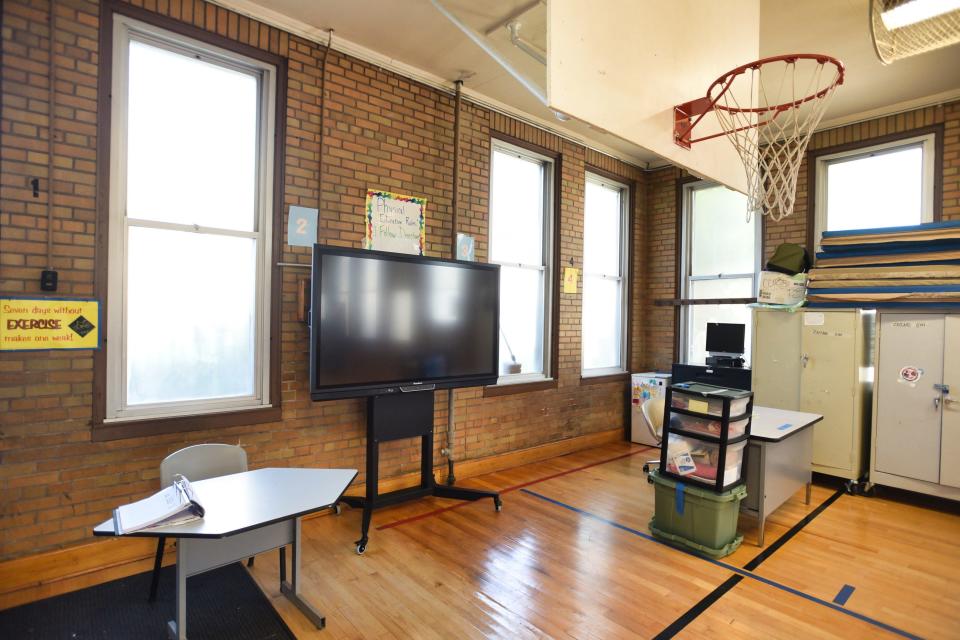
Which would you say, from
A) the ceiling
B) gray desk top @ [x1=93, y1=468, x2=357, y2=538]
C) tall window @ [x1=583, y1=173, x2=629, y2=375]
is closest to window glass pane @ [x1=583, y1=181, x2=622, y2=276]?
tall window @ [x1=583, y1=173, x2=629, y2=375]

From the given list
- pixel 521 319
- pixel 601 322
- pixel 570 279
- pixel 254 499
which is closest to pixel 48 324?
pixel 254 499

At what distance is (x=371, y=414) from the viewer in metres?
3.51

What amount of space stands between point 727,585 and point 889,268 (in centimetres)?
327

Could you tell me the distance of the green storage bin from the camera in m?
3.10

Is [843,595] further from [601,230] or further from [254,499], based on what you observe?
[601,230]

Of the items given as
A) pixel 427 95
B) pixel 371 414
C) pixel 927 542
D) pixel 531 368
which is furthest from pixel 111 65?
pixel 927 542

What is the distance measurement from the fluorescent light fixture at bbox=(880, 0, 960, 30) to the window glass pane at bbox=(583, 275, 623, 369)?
11.1ft

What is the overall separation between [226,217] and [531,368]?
323 cm

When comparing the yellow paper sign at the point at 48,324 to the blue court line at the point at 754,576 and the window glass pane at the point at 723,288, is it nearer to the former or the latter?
the blue court line at the point at 754,576

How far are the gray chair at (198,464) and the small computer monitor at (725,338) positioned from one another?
4.88m

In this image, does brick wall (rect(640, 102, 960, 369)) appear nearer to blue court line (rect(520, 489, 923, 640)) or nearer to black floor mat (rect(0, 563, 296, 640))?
blue court line (rect(520, 489, 923, 640))

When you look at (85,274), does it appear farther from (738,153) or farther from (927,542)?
(927,542)

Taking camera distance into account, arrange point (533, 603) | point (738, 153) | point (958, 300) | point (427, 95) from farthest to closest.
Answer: point (427, 95) → point (958, 300) → point (738, 153) → point (533, 603)

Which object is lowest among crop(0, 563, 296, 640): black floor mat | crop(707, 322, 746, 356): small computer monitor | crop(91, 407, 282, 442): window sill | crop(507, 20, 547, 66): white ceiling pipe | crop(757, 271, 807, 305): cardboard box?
crop(0, 563, 296, 640): black floor mat
